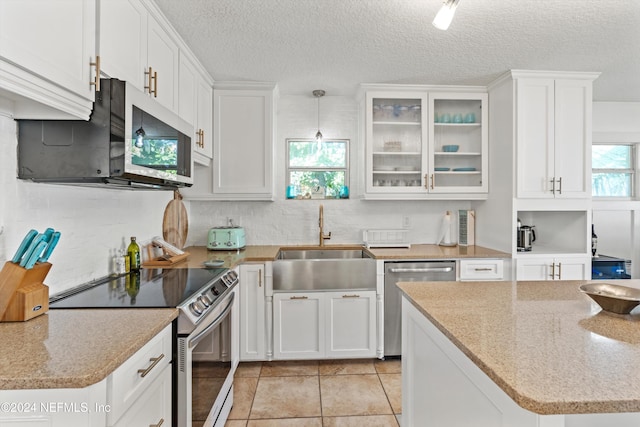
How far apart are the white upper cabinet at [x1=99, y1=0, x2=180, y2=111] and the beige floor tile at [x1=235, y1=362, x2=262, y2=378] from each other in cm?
198

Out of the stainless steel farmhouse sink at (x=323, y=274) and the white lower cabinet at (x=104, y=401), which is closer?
the white lower cabinet at (x=104, y=401)

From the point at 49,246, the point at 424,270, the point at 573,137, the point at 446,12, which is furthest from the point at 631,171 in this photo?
the point at 49,246

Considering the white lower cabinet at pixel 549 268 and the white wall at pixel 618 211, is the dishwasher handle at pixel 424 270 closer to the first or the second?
the white lower cabinet at pixel 549 268

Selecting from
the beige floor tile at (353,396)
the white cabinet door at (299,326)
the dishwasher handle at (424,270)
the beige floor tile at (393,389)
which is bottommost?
the beige floor tile at (353,396)

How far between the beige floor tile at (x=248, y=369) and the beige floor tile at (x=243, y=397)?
7 cm

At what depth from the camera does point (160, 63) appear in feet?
6.53

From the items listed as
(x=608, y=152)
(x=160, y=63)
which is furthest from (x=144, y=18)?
(x=608, y=152)

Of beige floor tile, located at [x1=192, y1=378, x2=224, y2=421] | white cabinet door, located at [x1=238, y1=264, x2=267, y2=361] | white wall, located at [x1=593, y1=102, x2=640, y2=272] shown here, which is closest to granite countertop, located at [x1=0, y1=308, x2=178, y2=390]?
beige floor tile, located at [x1=192, y1=378, x2=224, y2=421]

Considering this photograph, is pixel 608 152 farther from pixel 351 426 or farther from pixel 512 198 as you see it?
pixel 351 426

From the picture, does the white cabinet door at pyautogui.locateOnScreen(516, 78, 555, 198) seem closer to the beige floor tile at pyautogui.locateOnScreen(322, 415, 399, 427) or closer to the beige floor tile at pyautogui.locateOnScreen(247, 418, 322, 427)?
the beige floor tile at pyautogui.locateOnScreen(322, 415, 399, 427)

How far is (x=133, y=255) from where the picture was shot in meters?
2.15

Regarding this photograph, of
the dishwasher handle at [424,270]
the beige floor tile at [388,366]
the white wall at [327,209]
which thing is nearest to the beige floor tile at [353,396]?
the beige floor tile at [388,366]

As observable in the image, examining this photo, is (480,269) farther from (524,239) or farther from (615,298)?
(615,298)

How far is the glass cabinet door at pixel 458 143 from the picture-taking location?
3.17m
